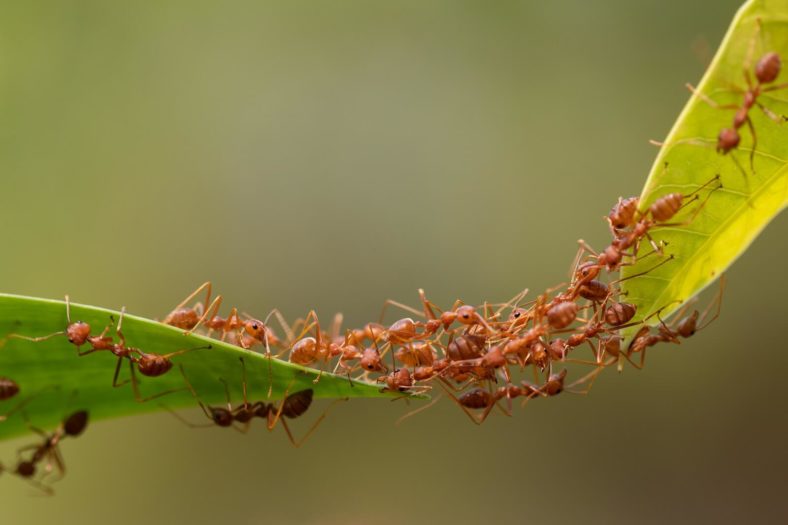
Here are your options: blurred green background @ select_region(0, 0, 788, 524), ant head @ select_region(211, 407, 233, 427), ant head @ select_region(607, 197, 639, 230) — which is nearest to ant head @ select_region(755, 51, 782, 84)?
ant head @ select_region(607, 197, 639, 230)

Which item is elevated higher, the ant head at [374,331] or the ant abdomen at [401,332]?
the ant abdomen at [401,332]

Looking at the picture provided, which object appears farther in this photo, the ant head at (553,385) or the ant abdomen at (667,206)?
the ant head at (553,385)

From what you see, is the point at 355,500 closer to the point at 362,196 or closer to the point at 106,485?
the point at 106,485

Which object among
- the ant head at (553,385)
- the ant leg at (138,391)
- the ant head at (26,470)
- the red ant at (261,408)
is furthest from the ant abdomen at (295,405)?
the ant head at (26,470)

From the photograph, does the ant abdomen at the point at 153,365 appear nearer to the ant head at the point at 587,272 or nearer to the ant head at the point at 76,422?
the ant head at the point at 76,422

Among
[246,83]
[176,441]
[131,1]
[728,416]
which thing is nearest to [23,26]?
[131,1]

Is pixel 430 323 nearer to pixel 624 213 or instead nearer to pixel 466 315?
pixel 466 315

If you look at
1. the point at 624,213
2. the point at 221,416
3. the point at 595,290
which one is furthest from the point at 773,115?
the point at 221,416
